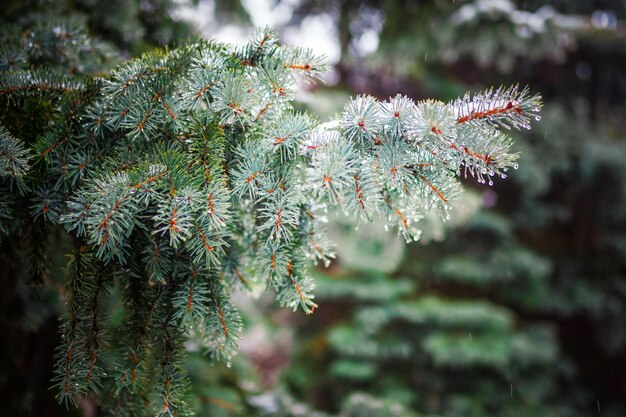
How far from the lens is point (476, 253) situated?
4758 millimetres

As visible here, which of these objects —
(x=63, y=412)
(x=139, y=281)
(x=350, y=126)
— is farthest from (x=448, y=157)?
(x=63, y=412)

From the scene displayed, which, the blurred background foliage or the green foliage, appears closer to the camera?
the green foliage

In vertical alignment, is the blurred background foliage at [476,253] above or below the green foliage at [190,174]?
above

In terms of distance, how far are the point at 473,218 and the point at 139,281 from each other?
13.2 ft

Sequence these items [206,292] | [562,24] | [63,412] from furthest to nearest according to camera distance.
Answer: [562,24], [63,412], [206,292]

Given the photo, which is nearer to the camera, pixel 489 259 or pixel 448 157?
pixel 448 157

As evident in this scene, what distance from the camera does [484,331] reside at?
4.26 metres

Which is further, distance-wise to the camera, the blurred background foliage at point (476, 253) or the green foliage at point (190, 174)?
the blurred background foliage at point (476, 253)

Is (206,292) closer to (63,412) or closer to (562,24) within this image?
(63,412)

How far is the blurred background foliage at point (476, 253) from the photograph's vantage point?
317cm

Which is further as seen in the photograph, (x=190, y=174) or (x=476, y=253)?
(x=476, y=253)

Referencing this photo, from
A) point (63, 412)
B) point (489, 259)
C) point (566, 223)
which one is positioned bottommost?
point (63, 412)

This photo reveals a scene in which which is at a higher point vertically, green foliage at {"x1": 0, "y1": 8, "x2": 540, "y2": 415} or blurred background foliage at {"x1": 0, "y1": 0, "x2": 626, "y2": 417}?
blurred background foliage at {"x1": 0, "y1": 0, "x2": 626, "y2": 417}

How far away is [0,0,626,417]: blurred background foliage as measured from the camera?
317cm
